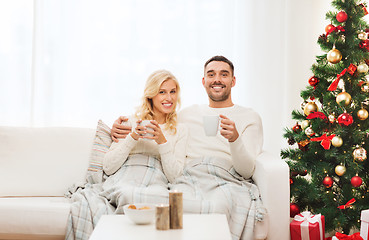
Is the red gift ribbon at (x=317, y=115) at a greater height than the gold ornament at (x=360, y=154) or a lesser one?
greater

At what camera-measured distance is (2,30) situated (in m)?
3.50

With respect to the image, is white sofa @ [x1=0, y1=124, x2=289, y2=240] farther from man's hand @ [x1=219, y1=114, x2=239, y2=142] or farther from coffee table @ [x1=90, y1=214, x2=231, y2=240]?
coffee table @ [x1=90, y1=214, x2=231, y2=240]

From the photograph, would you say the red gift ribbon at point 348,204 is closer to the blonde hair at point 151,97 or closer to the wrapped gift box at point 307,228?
the wrapped gift box at point 307,228

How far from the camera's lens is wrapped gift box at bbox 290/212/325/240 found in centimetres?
241

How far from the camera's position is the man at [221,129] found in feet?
8.46

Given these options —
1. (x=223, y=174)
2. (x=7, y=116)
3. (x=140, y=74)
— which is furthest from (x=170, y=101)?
(x=7, y=116)

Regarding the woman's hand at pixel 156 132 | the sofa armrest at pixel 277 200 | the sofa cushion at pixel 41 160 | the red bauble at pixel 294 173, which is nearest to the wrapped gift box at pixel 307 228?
the sofa armrest at pixel 277 200

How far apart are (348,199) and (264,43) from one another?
1.42m

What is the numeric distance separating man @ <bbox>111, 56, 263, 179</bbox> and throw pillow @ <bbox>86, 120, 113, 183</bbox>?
6 centimetres

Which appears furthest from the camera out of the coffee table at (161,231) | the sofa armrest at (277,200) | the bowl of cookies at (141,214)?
the sofa armrest at (277,200)

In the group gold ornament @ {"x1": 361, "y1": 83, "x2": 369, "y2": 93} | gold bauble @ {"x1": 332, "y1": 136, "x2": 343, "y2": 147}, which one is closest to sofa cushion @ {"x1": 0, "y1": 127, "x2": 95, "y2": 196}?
gold bauble @ {"x1": 332, "y1": 136, "x2": 343, "y2": 147}

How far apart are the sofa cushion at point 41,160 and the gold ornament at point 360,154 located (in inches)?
63.7

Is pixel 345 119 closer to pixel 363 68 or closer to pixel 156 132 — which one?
pixel 363 68

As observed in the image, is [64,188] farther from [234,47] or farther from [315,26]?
[315,26]
